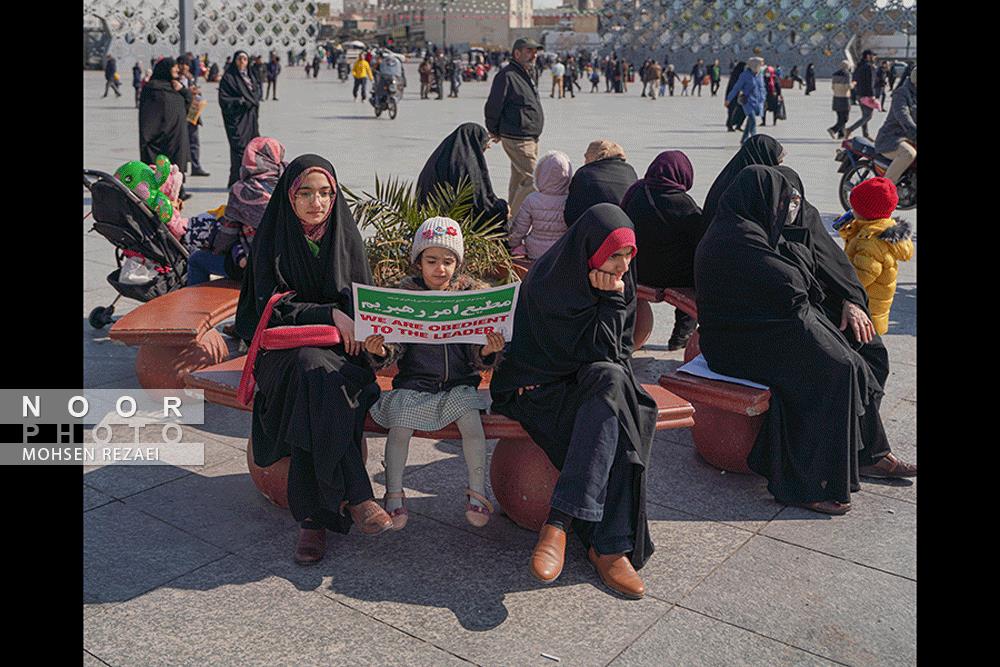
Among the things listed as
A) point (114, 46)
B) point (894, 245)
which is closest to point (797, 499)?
point (894, 245)

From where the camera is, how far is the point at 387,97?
24125 millimetres

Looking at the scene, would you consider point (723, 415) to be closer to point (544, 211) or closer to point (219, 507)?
point (219, 507)

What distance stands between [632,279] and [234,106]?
1014cm

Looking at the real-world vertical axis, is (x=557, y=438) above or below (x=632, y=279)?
below

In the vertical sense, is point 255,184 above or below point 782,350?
above

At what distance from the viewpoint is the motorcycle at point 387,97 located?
24.0m

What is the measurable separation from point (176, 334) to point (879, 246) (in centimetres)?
360

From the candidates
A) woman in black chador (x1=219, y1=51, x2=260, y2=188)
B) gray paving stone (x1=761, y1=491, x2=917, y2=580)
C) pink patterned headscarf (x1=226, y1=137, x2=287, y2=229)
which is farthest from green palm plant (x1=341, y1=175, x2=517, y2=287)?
woman in black chador (x1=219, y1=51, x2=260, y2=188)

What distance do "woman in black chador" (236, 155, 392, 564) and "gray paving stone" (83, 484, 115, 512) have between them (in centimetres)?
76

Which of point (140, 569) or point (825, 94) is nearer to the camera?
point (140, 569)

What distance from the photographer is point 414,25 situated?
129750 mm

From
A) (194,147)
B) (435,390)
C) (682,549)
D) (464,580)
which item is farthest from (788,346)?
(194,147)
